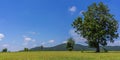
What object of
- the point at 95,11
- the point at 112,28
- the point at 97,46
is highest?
the point at 95,11

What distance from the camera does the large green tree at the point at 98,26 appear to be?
91688 millimetres

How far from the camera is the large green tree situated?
301ft

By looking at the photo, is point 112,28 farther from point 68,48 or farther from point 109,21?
point 68,48

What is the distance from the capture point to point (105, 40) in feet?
305

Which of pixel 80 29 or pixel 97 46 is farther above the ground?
pixel 80 29

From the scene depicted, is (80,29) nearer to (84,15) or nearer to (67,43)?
(84,15)

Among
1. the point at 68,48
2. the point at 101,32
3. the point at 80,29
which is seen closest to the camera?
the point at 101,32

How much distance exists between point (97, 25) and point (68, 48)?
1928 inches

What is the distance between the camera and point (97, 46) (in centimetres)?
9431

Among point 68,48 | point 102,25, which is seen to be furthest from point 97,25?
point 68,48

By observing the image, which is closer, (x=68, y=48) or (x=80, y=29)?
(x=80, y=29)

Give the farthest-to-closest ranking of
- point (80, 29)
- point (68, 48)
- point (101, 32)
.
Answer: point (68, 48) < point (80, 29) < point (101, 32)

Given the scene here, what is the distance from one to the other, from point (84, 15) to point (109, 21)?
9847mm

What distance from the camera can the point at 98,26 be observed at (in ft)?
298
